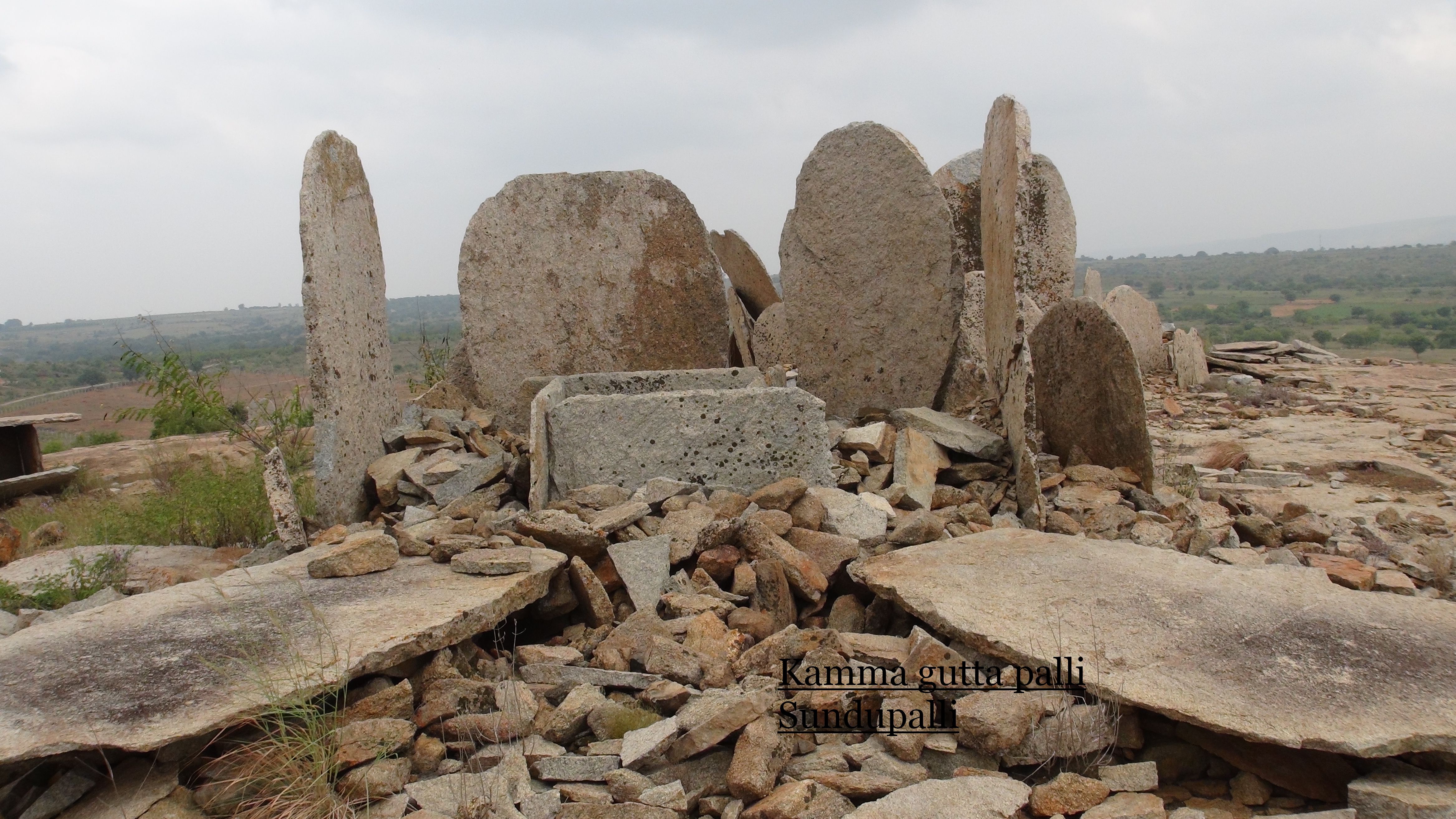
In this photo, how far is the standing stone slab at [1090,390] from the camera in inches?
185

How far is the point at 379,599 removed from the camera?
10.1ft

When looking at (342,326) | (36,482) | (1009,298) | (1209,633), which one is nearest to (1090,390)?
(1009,298)

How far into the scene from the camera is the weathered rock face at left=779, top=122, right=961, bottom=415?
5859 millimetres

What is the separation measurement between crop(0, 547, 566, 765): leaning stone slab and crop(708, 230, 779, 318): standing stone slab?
5315 millimetres

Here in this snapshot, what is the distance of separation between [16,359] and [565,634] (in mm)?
50186

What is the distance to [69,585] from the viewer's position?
4.12 meters

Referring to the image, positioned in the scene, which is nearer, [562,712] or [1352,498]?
[562,712]

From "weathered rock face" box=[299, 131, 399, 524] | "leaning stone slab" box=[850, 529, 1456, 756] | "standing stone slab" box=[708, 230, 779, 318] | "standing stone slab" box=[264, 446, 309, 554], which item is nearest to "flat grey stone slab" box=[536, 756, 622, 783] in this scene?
"leaning stone slab" box=[850, 529, 1456, 756]

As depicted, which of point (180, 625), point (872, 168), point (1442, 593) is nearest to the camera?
point (180, 625)

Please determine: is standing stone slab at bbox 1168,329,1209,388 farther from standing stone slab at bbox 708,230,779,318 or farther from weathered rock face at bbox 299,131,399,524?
weathered rock face at bbox 299,131,399,524

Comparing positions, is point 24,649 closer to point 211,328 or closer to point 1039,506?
point 1039,506

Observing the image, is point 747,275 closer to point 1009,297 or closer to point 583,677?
point 1009,297

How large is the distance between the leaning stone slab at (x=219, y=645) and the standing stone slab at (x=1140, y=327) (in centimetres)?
817

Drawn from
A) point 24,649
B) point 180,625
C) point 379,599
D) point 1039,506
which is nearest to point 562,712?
point 379,599
